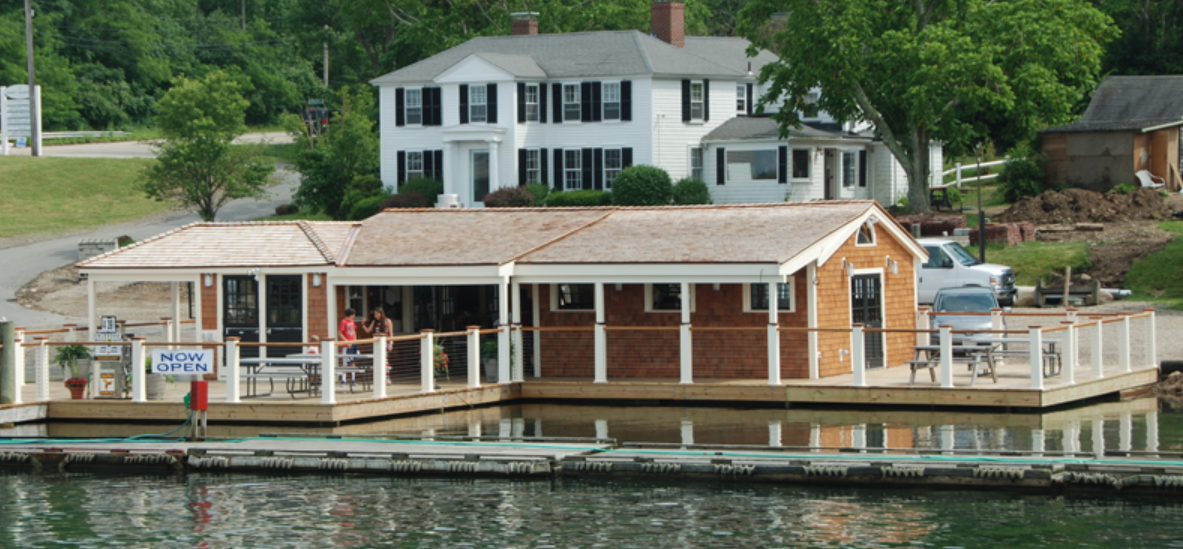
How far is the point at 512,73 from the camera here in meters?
55.5

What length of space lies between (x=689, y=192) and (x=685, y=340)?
27.0m

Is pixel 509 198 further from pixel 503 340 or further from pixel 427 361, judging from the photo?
pixel 427 361

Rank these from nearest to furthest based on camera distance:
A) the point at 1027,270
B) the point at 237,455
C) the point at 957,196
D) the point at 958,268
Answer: the point at 237,455
the point at 958,268
the point at 1027,270
the point at 957,196

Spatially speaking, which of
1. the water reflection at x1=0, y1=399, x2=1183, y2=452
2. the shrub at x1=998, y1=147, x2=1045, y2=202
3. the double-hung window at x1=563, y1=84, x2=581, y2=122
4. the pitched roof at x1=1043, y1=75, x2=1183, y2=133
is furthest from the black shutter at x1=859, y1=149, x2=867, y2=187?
the water reflection at x1=0, y1=399, x2=1183, y2=452

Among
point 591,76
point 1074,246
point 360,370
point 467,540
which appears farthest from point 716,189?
point 467,540

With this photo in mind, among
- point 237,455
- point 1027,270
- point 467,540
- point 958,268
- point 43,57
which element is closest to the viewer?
point 467,540

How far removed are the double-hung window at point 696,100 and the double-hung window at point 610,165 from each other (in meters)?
3.22

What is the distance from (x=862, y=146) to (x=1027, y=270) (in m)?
17.4

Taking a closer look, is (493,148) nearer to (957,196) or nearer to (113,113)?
(957,196)

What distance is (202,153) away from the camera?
55000mm

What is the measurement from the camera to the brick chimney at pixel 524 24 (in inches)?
2502

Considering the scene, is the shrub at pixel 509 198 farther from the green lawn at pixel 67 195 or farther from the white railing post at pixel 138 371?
the white railing post at pixel 138 371

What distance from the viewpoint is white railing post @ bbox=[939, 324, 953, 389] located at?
25359 millimetres

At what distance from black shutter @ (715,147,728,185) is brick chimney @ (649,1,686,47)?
6.91m
